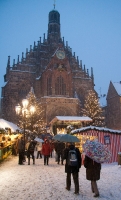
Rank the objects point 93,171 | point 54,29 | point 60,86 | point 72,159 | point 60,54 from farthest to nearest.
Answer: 1. point 54,29
2. point 60,54
3. point 60,86
4. point 72,159
5. point 93,171

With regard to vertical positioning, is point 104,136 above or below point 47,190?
above

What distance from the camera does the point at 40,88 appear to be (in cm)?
4066

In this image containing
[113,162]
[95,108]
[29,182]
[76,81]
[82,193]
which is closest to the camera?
[82,193]

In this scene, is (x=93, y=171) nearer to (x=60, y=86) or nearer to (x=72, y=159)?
(x=72, y=159)

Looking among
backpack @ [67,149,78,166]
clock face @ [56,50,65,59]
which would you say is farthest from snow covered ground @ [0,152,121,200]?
clock face @ [56,50,65,59]

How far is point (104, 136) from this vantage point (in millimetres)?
14898

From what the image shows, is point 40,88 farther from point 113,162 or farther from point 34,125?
point 113,162

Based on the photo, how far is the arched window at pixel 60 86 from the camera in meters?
39.3

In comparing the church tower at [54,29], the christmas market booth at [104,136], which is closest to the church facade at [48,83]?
the church tower at [54,29]

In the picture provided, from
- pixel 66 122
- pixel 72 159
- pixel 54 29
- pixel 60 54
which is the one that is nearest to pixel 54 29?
pixel 54 29

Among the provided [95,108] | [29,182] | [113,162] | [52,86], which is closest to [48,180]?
[29,182]

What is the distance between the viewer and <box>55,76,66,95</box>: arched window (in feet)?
129

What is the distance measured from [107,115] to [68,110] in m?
14.6

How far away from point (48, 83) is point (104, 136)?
2607 cm
